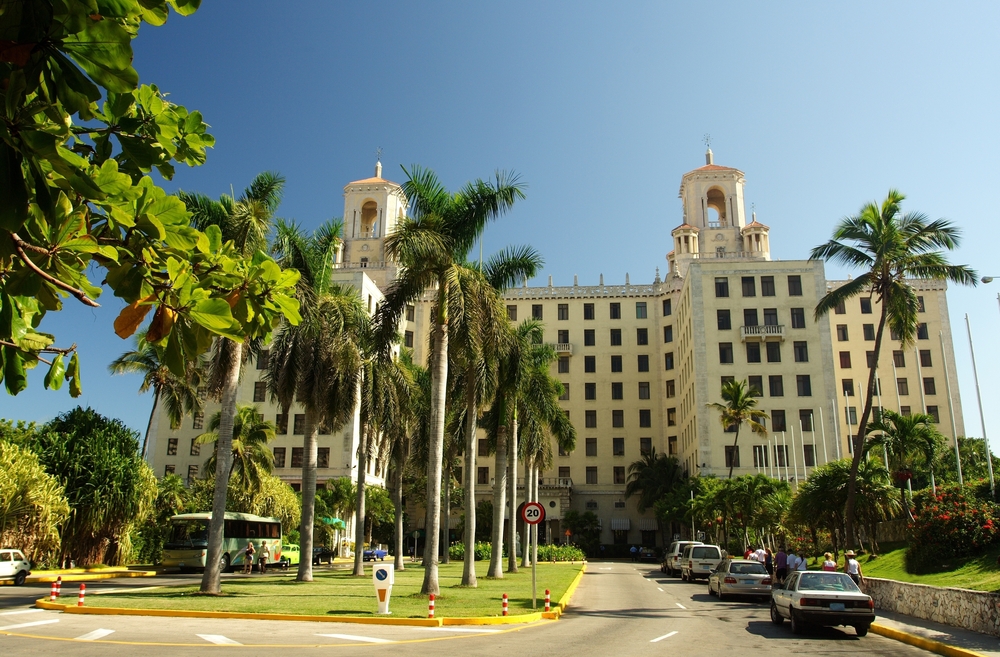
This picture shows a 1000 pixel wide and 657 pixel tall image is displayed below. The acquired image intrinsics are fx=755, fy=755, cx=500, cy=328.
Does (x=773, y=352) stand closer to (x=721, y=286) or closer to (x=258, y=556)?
(x=721, y=286)

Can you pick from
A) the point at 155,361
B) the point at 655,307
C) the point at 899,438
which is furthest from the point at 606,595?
the point at 655,307

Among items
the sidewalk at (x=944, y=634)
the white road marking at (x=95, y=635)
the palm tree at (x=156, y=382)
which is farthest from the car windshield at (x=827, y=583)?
the palm tree at (x=156, y=382)

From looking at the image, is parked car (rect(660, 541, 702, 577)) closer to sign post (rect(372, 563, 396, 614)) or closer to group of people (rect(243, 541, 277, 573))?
group of people (rect(243, 541, 277, 573))

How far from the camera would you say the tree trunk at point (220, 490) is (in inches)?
850

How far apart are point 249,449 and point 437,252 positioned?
27.9 meters

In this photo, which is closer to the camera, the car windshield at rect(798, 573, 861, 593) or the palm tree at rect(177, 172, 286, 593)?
the car windshield at rect(798, 573, 861, 593)

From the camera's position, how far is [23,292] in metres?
2.94

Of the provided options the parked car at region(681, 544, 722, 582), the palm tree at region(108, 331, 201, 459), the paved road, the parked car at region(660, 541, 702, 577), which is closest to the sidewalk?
the paved road

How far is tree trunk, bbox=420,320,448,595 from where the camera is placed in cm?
2073

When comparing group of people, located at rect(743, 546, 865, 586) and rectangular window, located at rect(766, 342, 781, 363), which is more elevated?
rectangular window, located at rect(766, 342, 781, 363)

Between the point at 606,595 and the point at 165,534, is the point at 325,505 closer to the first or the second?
the point at 165,534

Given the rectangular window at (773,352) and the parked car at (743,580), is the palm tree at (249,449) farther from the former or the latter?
the rectangular window at (773,352)

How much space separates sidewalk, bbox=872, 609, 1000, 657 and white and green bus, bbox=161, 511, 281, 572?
29476mm

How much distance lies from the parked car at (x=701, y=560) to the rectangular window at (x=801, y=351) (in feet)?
113
